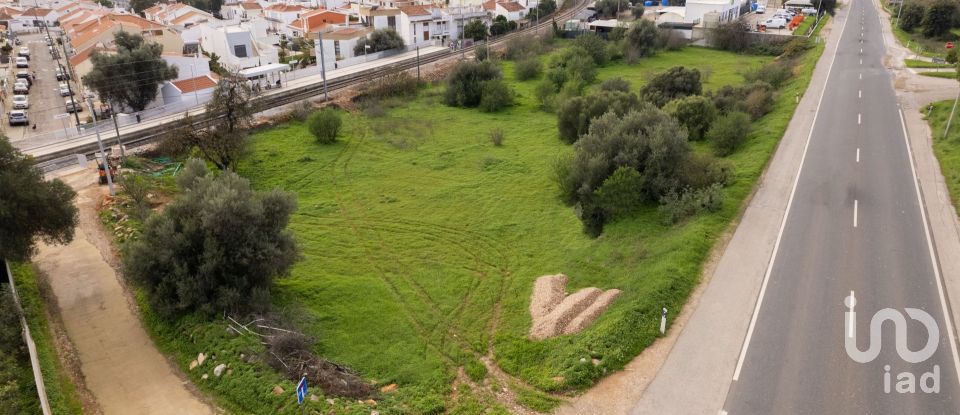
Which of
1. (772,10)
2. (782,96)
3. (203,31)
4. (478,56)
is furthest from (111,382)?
(772,10)

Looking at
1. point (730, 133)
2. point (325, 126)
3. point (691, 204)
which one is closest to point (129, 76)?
point (325, 126)

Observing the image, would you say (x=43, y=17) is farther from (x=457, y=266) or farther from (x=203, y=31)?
(x=457, y=266)

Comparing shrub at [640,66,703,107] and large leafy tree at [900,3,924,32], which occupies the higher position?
large leafy tree at [900,3,924,32]

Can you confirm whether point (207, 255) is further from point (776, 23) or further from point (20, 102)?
point (776, 23)

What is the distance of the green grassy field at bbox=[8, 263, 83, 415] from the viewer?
656 inches

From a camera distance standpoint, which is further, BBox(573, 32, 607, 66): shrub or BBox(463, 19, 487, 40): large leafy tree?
BBox(463, 19, 487, 40): large leafy tree

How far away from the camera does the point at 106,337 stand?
20.2 metres

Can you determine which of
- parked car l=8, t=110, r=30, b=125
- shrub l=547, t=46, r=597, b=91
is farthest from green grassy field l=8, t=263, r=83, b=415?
shrub l=547, t=46, r=597, b=91

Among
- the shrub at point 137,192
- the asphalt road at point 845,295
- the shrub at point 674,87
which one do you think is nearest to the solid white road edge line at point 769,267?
the asphalt road at point 845,295

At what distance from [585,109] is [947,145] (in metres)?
20.3

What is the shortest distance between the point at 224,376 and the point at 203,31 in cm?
7002

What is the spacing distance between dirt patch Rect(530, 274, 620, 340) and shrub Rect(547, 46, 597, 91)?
3675 centimetres

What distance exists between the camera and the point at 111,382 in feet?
58.9

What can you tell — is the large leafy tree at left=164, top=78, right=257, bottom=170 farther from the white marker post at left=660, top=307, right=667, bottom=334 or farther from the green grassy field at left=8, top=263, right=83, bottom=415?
the white marker post at left=660, top=307, right=667, bottom=334
